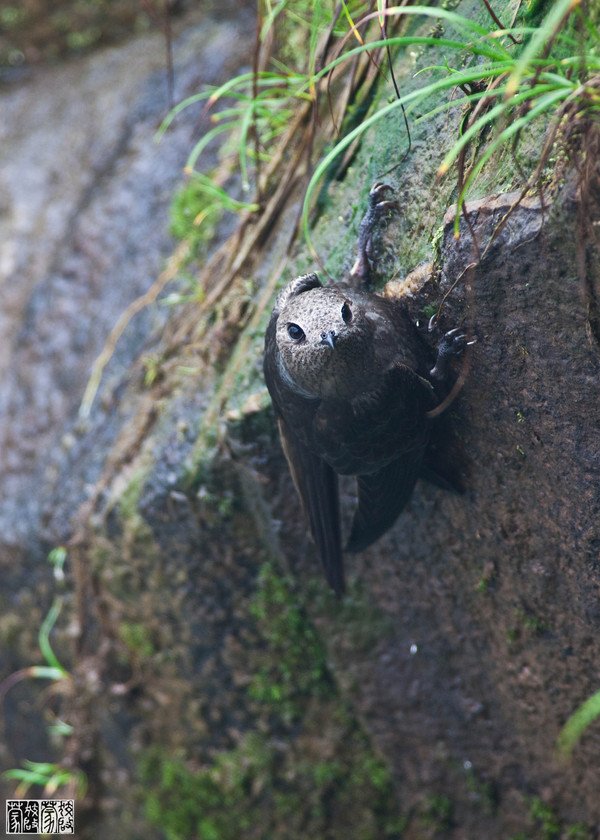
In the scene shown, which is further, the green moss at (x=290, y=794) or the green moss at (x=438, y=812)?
the green moss at (x=290, y=794)

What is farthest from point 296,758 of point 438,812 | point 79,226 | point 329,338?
point 79,226

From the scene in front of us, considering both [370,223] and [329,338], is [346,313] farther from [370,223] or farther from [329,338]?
[370,223]

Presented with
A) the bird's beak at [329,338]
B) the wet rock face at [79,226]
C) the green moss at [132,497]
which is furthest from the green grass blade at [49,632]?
the bird's beak at [329,338]

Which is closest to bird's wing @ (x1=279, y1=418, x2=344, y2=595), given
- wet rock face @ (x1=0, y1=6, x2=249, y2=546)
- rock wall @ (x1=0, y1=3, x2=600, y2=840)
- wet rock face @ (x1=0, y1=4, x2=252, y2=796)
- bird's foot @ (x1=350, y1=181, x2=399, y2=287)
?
rock wall @ (x1=0, y1=3, x2=600, y2=840)

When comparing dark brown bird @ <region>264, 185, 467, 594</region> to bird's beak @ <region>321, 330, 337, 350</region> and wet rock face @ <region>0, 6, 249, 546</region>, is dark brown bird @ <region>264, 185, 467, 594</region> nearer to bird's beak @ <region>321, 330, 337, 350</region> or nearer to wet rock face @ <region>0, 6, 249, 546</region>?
bird's beak @ <region>321, 330, 337, 350</region>

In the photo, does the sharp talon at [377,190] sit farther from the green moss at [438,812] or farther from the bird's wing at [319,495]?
the green moss at [438,812]

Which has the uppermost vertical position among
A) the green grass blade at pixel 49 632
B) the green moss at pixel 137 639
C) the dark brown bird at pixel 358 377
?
the dark brown bird at pixel 358 377

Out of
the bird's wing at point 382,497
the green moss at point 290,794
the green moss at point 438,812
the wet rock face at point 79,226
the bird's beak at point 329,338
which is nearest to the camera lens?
the bird's beak at point 329,338
